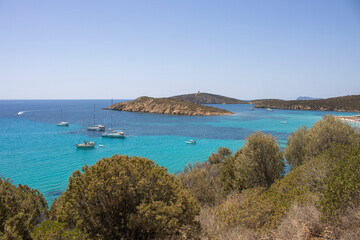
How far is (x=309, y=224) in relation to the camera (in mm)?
6871

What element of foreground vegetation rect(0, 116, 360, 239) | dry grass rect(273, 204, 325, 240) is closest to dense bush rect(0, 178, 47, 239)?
foreground vegetation rect(0, 116, 360, 239)

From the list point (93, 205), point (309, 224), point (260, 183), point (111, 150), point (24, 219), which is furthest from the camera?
point (111, 150)

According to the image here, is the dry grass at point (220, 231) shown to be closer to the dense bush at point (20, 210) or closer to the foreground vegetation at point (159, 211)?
the foreground vegetation at point (159, 211)

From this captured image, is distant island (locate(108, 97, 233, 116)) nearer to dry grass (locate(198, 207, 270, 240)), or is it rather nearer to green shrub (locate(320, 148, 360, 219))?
dry grass (locate(198, 207, 270, 240))

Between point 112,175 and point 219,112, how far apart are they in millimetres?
107655

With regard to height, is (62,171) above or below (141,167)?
below

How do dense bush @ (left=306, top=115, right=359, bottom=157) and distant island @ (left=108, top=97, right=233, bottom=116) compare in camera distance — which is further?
distant island @ (left=108, top=97, right=233, bottom=116)

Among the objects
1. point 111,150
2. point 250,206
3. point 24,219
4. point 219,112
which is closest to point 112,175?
point 24,219

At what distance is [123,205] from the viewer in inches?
327

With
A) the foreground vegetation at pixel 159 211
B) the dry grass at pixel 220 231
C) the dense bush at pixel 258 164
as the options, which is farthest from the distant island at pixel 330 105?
the dry grass at pixel 220 231

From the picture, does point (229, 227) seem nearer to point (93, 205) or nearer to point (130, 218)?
point (130, 218)

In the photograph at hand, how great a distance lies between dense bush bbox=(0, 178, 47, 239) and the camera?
704cm

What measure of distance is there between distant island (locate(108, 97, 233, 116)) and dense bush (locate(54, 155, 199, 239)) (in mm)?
103461

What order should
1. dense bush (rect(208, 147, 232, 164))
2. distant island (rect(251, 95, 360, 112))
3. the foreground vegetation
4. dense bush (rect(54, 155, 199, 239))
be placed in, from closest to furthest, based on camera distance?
1. the foreground vegetation
2. dense bush (rect(54, 155, 199, 239))
3. dense bush (rect(208, 147, 232, 164))
4. distant island (rect(251, 95, 360, 112))
